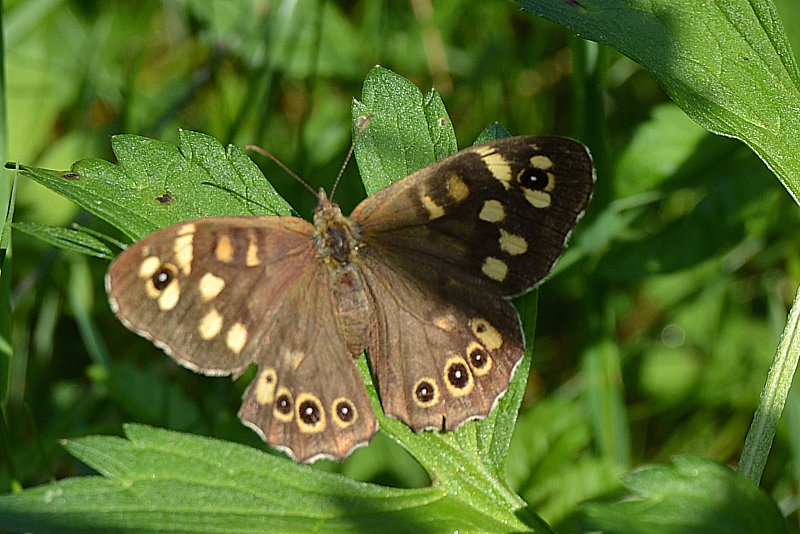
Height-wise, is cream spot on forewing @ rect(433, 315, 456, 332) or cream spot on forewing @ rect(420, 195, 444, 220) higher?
cream spot on forewing @ rect(420, 195, 444, 220)

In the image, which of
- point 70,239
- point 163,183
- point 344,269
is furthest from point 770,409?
point 70,239

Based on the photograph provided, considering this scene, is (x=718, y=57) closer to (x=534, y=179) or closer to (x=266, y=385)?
(x=534, y=179)

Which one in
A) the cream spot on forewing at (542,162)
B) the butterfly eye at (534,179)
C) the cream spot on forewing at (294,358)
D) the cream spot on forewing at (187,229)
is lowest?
the cream spot on forewing at (294,358)

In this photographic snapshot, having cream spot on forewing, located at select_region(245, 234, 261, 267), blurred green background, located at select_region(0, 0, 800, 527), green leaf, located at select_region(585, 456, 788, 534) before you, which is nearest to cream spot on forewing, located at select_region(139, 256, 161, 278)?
cream spot on forewing, located at select_region(245, 234, 261, 267)

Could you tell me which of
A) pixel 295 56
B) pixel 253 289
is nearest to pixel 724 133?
pixel 253 289

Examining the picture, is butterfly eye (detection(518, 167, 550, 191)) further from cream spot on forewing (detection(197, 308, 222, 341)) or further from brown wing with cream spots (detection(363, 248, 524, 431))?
cream spot on forewing (detection(197, 308, 222, 341))

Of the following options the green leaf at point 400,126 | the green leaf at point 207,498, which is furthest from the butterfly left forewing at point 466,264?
the green leaf at point 207,498

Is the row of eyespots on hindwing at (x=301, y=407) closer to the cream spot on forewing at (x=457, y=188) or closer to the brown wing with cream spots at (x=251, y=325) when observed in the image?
the brown wing with cream spots at (x=251, y=325)

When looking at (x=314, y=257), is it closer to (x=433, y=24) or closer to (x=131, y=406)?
(x=131, y=406)
